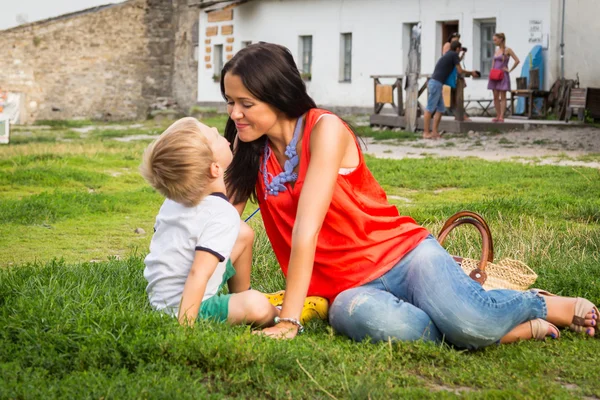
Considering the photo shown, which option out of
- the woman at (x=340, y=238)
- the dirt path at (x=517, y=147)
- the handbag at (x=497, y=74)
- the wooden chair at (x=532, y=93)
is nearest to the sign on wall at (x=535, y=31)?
the wooden chair at (x=532, y=93)

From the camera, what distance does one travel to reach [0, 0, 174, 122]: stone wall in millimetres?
32125

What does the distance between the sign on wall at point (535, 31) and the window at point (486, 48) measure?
1895 mm

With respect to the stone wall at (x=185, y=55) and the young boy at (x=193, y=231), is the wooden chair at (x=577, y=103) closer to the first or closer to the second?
the young boy at (x=193, y=231)

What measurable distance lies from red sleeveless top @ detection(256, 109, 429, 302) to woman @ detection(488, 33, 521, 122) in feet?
49.4

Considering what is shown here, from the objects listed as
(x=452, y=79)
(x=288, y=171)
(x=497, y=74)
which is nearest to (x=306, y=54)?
(x=497, y=74)

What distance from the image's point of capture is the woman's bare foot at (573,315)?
3984mm

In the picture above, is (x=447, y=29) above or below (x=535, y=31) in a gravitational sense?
above

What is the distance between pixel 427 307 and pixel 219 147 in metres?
1.06

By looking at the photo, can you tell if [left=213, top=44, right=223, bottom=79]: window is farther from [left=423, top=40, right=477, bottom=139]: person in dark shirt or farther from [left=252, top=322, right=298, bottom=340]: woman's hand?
[left=252, top=322, right=298, bottom=340]: woman's hand

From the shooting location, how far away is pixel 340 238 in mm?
3906

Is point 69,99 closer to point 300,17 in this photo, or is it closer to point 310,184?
point 300,17

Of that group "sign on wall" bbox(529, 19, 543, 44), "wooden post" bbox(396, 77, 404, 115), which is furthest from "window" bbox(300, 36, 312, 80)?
"sign on wall" bbox(529, 19, 543, 44)

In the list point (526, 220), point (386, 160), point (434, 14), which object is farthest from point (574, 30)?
point (526, 220)

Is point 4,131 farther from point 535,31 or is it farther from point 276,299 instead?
point 276,299
